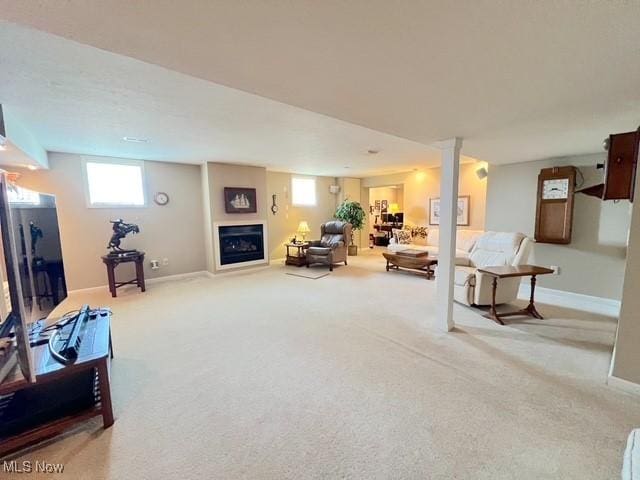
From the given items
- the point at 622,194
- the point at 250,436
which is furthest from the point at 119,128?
the point at 622,194

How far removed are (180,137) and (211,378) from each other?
9.74 ft

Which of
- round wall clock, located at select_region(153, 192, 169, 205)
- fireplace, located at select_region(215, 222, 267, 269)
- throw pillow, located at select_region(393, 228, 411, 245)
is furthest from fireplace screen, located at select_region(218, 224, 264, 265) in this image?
throw pillow, located at select_region(393, 228, 411, 245)

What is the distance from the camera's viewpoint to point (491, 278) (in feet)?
11.6

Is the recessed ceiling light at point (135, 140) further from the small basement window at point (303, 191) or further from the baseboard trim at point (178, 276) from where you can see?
the small basement window at point (303, 191)

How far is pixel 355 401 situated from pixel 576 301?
3.92 meters

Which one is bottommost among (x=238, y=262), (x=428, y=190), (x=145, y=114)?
(x=238, y=262)

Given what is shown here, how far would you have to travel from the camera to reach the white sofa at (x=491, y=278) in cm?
354

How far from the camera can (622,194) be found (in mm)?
1979

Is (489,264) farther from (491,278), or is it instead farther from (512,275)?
(512,275)

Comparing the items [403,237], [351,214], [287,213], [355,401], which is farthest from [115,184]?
[403,237]

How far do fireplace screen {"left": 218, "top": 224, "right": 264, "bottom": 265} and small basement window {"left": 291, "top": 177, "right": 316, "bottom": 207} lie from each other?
167 cm

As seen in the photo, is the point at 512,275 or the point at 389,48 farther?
the point at 512,275

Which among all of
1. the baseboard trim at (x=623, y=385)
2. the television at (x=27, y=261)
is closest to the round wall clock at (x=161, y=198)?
the television at (x=27, y=261)

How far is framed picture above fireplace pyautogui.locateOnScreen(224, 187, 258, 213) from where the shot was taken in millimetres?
5582
